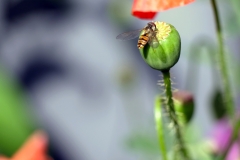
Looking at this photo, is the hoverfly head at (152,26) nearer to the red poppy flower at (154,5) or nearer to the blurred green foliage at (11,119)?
the red poppy flower at (154,5)

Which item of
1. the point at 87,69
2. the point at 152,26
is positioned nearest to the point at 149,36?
the point at 152,26

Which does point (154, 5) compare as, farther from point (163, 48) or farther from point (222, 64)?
point (222, 64)

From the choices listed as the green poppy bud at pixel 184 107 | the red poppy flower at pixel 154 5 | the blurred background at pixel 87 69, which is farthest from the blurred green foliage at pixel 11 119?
the red poppy flower at pixel 154 5

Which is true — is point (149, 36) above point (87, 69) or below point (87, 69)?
above

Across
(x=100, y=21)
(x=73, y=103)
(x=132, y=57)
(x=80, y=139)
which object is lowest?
(x=80, y=139)

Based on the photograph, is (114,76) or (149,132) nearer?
(149,132)

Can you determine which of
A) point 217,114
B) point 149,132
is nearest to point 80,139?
point 149,132

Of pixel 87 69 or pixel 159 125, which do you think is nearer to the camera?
pixel 159 125

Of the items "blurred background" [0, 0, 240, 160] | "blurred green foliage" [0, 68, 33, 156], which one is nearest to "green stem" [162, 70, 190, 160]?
"blurred green foliage" [0, 68, 33, 156]

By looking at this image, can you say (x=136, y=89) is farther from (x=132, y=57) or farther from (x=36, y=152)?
(x=36, y=152)
